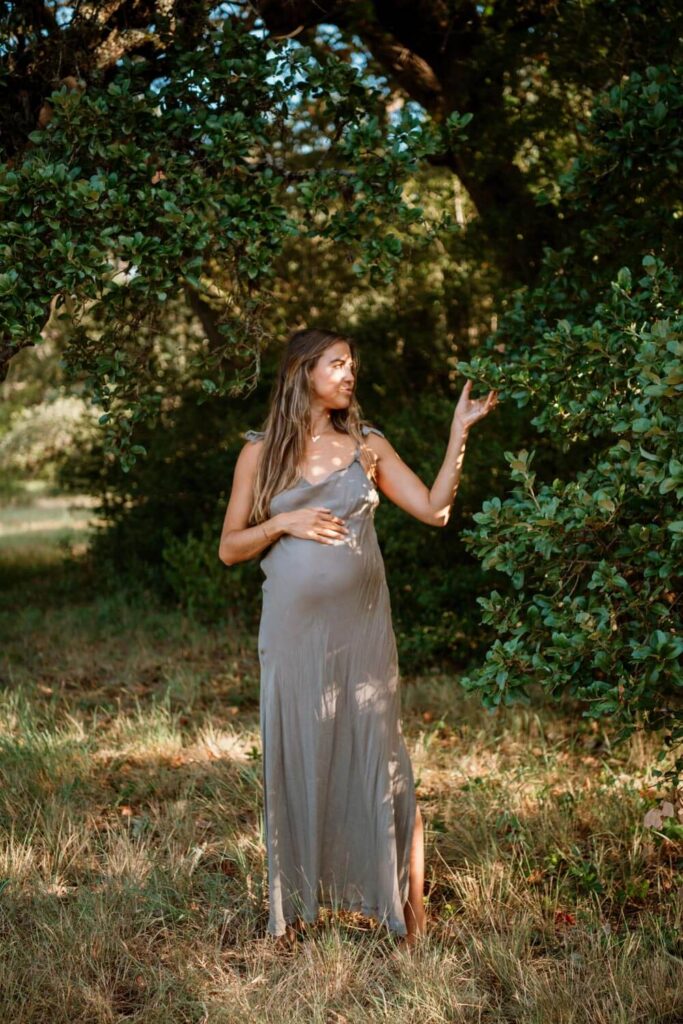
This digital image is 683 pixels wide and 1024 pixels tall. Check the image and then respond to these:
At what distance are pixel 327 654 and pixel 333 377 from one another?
1.03 m

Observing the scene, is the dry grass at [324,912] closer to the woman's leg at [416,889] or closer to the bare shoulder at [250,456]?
the woman's leg at [416,889]

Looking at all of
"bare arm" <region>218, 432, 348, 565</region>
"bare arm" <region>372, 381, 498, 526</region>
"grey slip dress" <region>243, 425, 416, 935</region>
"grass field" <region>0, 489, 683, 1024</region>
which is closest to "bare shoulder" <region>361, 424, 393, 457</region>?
"bare arm" <region>372, 381, 498, 526</region>

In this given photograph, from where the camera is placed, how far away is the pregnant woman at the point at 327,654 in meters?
3.60

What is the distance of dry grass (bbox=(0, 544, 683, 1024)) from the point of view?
129 inches

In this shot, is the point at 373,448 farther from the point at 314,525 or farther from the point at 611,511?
the point at 611,511

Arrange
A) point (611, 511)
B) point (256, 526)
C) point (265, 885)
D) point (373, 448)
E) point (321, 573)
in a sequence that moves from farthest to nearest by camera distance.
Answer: point (265, 885)
point (373, 448)
point (256, 526)
point (321, 573)
point (611, 511)

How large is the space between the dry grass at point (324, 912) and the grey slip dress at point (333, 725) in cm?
18

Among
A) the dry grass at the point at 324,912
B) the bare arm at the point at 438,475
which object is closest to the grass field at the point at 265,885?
the dry grass at the point at 324,912

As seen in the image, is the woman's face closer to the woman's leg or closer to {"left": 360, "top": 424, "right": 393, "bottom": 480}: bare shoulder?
{"left": 360, "top": 424, "right": 393, "bottom": 480}: bare shoulder

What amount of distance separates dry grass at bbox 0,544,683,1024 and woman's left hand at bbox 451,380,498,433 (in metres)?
1.81

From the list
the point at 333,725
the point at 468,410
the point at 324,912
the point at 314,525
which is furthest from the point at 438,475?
the point at 324,912

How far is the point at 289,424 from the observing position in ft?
12.3

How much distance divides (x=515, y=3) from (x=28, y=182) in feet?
11.1

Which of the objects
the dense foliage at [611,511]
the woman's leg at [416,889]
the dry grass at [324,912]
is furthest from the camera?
the woman's leg at [416,889]
